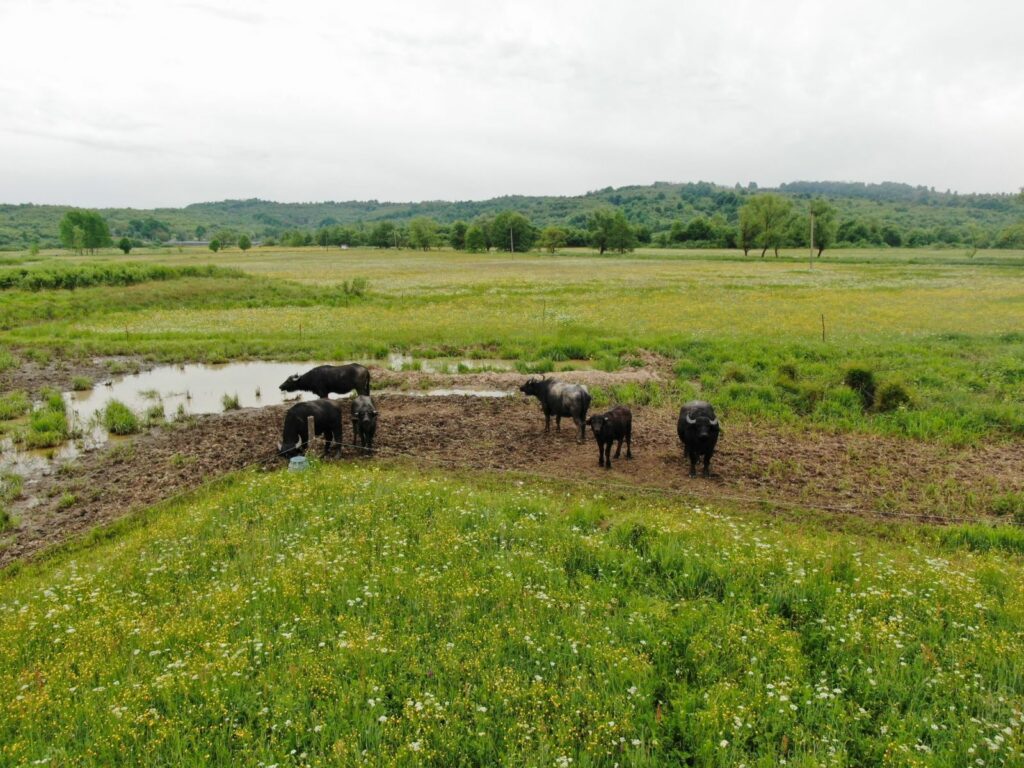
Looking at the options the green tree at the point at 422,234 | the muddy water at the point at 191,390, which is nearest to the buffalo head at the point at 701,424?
the muddy water at the point at 191,390

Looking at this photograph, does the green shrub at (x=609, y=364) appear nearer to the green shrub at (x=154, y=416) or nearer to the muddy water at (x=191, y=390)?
the muddy water at (x=191, y=390)

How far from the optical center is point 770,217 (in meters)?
104

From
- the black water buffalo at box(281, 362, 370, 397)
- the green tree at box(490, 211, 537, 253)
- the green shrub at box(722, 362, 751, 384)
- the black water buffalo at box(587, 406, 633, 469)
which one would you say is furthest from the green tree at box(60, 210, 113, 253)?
the black water buffalo at box(587, 406, 633, 469)

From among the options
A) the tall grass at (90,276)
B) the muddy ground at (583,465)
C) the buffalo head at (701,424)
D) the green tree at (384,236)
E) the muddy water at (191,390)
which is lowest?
the muddy ground at (583,465)

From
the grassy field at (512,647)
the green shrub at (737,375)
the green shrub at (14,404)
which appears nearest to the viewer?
the grassy field at (512,647)

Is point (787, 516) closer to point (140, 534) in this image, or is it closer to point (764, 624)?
point (764, 624)

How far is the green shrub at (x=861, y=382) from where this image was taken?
17.4 meters

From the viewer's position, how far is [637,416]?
1706cm

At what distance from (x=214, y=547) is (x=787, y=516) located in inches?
379

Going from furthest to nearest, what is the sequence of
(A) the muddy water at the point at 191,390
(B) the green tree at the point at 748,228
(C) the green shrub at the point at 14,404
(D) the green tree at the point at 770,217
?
(B) the green tree at the point at 748,228
(D) the green tree at the point at 770,217
(A) the muddy water at the point at 191,390
(C) the green shrub at the point at 14,404

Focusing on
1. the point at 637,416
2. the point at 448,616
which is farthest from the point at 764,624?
the point at 637,416

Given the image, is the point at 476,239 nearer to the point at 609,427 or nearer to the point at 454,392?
the point at 454,392

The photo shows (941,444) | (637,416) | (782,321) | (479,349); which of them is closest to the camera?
(941,444)

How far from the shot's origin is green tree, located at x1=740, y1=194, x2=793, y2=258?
102000 millimetres
